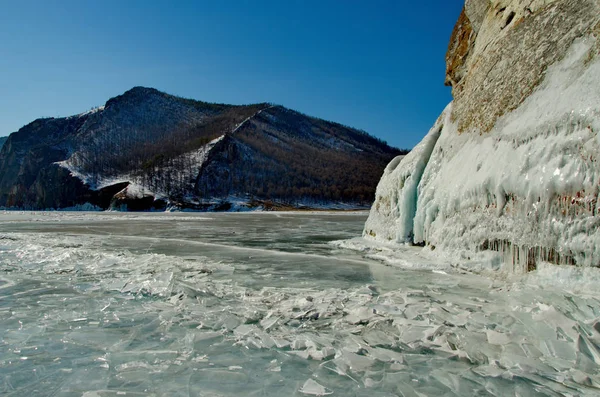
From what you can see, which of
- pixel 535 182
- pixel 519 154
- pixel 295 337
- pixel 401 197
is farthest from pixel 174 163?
pixel 295 337

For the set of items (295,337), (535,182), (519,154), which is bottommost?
(295,337)

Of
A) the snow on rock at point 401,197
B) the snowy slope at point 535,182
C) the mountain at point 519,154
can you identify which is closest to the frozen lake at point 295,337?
the snowy slope at point 535,182

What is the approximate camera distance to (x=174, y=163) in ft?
411

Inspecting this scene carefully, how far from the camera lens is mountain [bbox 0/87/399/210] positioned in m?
111

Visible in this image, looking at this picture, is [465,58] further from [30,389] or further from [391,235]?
[30,389]

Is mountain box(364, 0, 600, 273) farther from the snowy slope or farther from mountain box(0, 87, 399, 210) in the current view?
mountain box(0, 87, 399, 210)

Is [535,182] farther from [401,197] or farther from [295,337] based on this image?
[401,197]

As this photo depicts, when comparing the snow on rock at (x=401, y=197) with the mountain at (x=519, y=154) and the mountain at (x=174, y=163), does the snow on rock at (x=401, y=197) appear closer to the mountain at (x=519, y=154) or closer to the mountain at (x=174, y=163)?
the mountain at (x=519, y=154)

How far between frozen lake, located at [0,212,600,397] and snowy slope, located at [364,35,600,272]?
32.2 inches

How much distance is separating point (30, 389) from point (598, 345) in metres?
5.03

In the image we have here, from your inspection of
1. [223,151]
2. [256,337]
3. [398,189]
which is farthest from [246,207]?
[256,337]

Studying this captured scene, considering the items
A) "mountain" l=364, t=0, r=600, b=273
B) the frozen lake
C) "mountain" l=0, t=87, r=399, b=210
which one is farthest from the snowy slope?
"mountain" l=0, t=87, r=399, b=210

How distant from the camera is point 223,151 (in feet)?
428

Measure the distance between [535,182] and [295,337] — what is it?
201 inches
